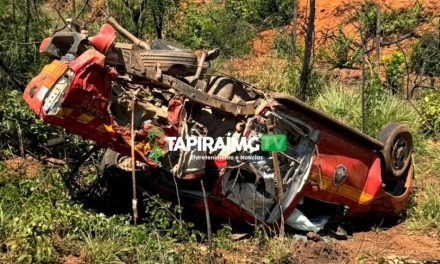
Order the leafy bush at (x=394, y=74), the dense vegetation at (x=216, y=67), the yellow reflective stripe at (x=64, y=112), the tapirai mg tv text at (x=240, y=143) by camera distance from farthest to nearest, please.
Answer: the leafy bush at (x=394, y=74)
the tapirai mg tv text at (x=240, y=143)
the dense vegetation at (x=216, y=67)
the yellow reflective stripe at (x=64, y=112)

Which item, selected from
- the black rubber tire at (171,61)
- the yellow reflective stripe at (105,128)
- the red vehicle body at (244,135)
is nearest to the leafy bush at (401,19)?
the red vehicle body at (244,135)

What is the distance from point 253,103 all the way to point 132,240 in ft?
5.15

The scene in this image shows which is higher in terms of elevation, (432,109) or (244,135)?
(244,135)

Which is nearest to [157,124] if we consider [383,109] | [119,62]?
[119,62]

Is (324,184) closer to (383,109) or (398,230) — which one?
(398,230)

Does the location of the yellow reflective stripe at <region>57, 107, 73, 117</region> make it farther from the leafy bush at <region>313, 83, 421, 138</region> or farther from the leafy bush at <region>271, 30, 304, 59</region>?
the leafy bush at <region>271, 30, 304, 59</region>

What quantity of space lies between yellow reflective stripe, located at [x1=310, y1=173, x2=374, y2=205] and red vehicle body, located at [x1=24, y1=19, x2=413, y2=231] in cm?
1

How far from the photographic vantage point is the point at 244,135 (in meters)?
5.75

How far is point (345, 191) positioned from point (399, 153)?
3.18 feet

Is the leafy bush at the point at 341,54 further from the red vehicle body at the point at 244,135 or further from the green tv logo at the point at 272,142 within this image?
the green tv logo at the point at 272,142

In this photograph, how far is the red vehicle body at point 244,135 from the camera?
4949 mm

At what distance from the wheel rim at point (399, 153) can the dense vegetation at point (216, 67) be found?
707mm

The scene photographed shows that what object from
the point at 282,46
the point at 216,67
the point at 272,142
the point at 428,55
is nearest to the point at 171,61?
the point at 272,142

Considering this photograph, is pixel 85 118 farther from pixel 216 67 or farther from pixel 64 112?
pixel 216 67
